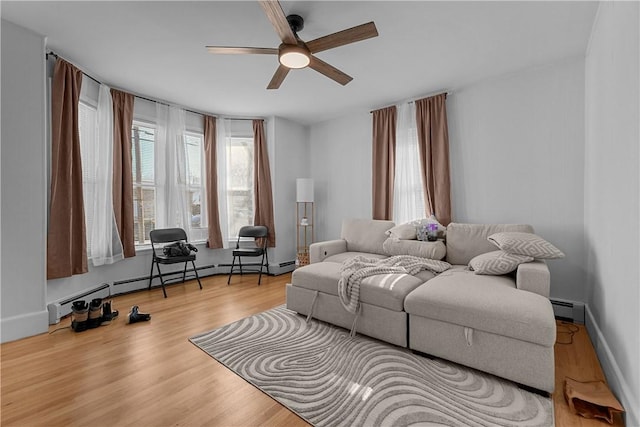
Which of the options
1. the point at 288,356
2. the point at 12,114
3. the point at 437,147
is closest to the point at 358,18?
the point at 437,147

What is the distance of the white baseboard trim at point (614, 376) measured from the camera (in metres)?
1.39

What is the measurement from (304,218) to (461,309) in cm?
332

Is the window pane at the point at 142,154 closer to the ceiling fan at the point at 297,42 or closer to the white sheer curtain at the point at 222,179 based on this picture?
the white sheer curtain at the point at 222,179

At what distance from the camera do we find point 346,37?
6.78ft

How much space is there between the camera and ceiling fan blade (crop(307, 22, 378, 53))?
1960mm

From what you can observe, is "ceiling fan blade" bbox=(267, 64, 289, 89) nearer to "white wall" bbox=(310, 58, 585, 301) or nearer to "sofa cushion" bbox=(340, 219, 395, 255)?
"sofa cushion" bbox=(340, 219, 395, 255)

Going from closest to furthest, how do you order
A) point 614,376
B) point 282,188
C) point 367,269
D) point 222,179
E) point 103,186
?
point 614,376 → point 367,269 → point 103,186 → point 222,179 → point 282,188

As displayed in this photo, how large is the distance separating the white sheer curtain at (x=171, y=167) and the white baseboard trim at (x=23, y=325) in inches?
68.9

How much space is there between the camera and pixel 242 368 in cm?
201

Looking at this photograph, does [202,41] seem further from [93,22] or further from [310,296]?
[310,296]

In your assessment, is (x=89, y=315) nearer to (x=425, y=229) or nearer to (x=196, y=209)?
(x=196, y=209)

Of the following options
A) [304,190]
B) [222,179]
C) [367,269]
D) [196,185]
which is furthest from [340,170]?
[367,269]

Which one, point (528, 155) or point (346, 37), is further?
point (528, 155)

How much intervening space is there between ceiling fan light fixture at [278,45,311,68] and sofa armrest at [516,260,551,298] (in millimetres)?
2290
